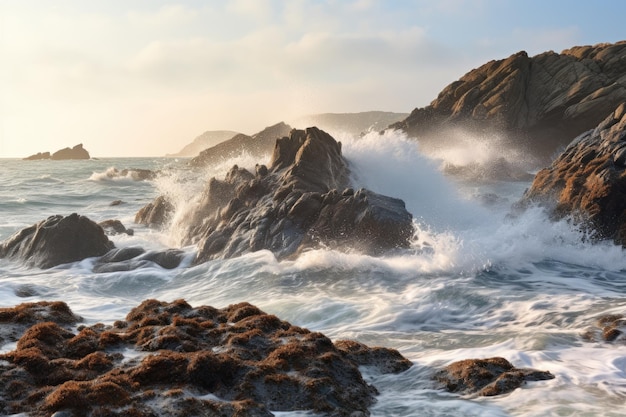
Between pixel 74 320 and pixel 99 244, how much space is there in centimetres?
1165

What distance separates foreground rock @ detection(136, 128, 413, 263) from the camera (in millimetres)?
16500

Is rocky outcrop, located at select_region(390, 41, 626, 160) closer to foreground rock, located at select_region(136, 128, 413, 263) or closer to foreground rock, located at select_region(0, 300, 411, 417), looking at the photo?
foreground rock, located at select_region(136, 128, 413, 263)

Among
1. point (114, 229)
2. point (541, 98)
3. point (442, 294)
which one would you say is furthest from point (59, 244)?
point (541, 98)

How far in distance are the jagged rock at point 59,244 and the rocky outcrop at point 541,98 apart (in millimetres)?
38611

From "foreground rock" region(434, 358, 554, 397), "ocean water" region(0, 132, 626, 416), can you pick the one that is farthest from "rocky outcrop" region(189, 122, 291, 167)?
"foreground rock" region(434, 358, 554, 397)

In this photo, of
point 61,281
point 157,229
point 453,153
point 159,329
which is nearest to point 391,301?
point 159,329

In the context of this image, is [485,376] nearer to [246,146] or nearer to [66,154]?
[246,146]

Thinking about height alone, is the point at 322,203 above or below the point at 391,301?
above

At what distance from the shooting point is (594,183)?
17.0 m

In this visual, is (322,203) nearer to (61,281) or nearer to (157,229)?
(61,281)

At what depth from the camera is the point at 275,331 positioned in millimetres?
7734

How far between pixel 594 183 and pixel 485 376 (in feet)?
40.9

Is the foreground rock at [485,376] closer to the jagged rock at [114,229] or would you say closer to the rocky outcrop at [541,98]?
the jagged rock at [114,229]

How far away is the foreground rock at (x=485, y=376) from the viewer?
639 centimetres
